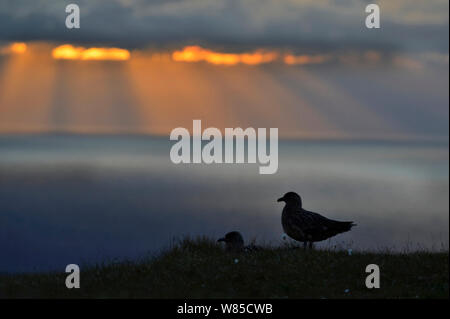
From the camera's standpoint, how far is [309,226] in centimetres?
2134

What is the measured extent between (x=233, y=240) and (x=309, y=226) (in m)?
2.74

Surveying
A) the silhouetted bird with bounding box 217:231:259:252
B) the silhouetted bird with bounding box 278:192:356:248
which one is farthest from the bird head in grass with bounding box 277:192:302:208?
the silhouetted bird with bounding box 217:231:259:252

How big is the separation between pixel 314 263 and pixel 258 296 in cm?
286

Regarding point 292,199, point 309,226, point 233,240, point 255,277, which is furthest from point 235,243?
point 255,277

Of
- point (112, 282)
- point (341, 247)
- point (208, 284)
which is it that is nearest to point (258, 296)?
point (208, 284)

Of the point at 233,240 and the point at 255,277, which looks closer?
the point at 255,277

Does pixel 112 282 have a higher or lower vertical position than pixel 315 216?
lower

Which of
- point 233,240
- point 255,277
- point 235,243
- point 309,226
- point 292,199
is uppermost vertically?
point 292,199

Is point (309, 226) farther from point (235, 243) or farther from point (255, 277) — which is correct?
point (255, 277)

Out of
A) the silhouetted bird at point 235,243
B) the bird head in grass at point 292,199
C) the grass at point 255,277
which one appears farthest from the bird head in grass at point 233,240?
the bird head in grass at point 292,199

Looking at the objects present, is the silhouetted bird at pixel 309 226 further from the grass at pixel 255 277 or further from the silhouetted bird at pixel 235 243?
the grass at pixel 255 277

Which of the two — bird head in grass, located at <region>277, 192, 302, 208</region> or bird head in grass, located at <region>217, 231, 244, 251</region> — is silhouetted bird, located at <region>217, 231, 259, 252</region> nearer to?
bird head in grass, located at <region>217, 231, 244, 251</region>
